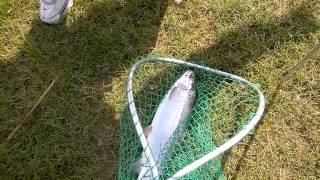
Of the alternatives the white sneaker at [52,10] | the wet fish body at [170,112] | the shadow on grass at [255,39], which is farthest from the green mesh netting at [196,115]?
the white sneaker at [52,10]

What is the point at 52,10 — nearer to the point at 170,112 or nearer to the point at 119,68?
the point at 119,68

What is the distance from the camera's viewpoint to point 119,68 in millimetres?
3295

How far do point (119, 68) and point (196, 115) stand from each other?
2.13 ft

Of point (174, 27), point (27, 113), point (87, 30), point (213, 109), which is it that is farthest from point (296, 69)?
point (27, 113)

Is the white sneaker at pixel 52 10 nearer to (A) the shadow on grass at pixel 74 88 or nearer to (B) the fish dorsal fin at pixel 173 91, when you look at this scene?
(A) the shadow on grass at pixel 74 88

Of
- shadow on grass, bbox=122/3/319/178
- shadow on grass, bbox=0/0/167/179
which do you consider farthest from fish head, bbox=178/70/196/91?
shadow on grass, bbox=0/0/167/179

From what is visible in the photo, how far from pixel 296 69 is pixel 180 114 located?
0.90m

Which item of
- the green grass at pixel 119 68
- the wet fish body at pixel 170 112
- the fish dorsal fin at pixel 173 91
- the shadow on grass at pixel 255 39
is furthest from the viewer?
the shadow on grass at pixel 255 39

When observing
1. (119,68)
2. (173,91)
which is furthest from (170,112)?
(119,68)

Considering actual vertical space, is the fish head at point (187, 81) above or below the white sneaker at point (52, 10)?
below

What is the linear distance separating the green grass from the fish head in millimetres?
300

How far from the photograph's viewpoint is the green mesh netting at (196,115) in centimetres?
289

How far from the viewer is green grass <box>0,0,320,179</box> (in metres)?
3.09

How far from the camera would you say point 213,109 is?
3154 millimetres
